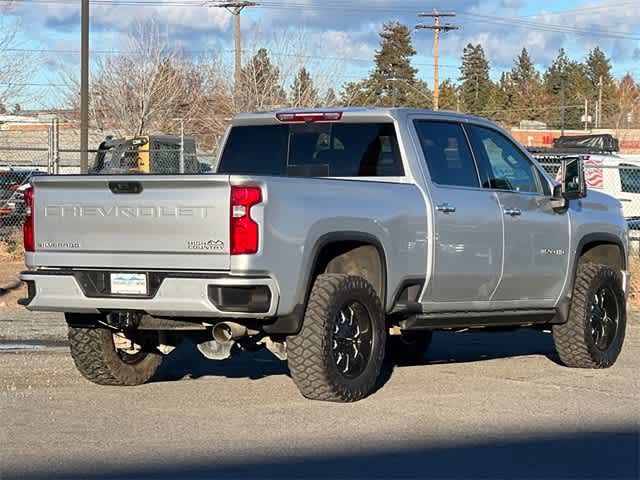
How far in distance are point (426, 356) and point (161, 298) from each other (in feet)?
13.8

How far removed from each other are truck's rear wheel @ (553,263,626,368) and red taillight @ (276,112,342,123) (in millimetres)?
2660

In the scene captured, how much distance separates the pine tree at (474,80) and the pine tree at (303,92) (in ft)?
201

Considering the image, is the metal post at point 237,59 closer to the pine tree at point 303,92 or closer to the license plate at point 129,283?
the pine tree at point 303,92

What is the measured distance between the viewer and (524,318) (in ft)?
34.3

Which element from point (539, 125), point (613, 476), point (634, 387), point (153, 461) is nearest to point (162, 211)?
point (153, 461)

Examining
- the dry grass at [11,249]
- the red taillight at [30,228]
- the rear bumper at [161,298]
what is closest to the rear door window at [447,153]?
the rear bumper at [161,298]

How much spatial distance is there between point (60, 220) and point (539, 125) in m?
86.2

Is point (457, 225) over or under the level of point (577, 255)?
over

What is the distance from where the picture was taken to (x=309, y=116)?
33.0 ft

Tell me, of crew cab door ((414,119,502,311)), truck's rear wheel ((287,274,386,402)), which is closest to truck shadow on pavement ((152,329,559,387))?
crew cab door ((414,119,502,311))

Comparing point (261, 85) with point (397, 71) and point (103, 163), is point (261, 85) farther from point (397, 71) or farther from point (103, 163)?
point (397, 71)

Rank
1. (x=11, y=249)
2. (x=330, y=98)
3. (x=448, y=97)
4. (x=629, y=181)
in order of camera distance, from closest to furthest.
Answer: (x=11, y=249) < (x=629, y=181) < (x=330, y=98) < (x=448, y=97)

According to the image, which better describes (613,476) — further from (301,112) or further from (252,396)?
(301,112)

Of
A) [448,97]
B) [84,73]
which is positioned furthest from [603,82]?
[84,73]
